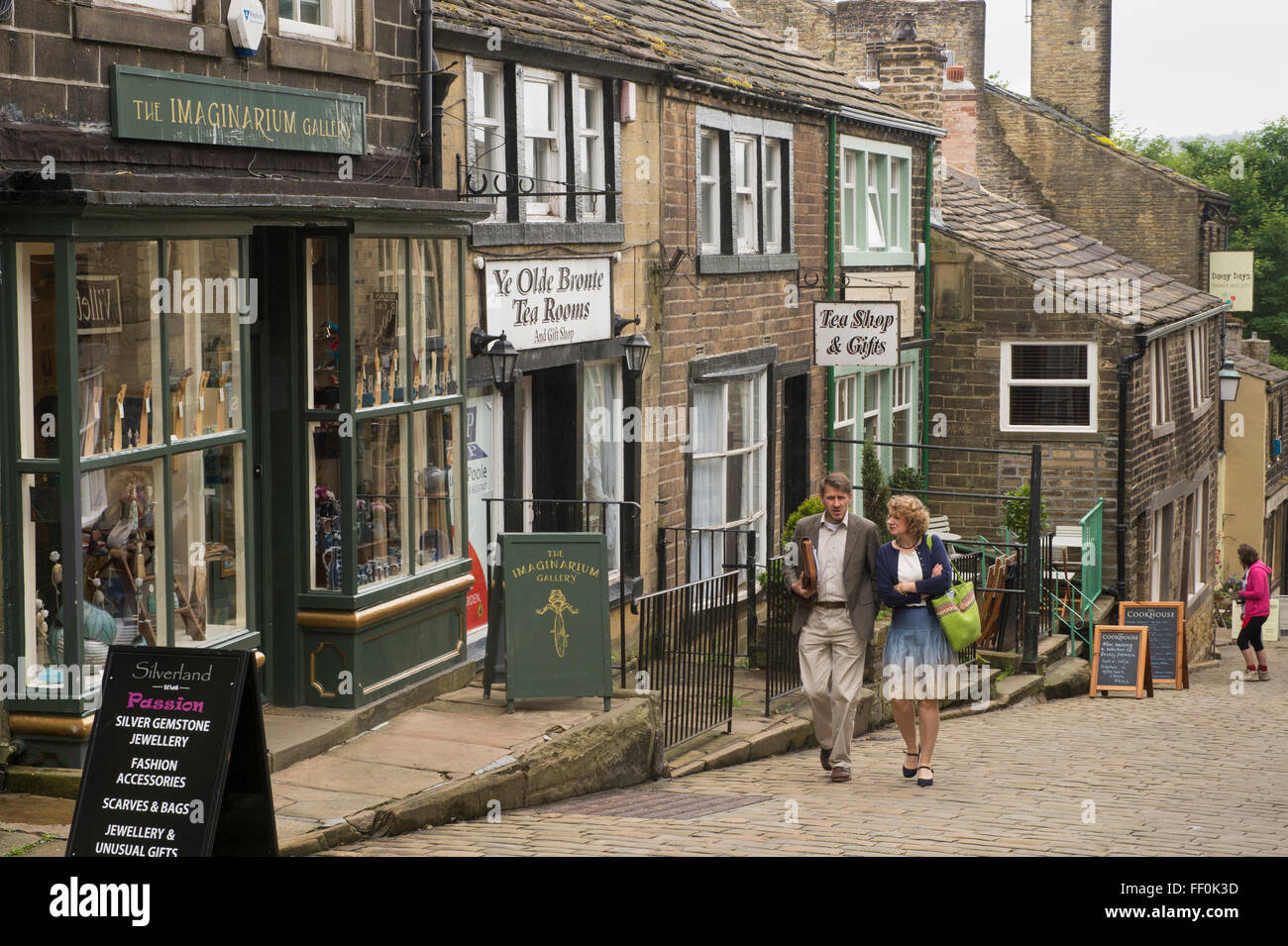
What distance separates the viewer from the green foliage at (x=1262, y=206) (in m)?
49.7

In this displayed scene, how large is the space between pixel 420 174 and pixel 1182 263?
2606 centimetres

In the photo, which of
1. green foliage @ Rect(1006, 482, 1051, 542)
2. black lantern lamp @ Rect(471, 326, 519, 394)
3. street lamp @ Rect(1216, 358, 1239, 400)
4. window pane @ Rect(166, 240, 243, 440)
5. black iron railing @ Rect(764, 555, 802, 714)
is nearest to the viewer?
window pane @ Rect(166, 240, 243, 440)

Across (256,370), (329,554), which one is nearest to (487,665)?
(329,554)

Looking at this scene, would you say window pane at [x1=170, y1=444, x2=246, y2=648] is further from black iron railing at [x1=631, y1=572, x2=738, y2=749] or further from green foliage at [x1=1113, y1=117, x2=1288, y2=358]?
green foliage at [x1=1113, y1=117, x2=1288, y2=358]

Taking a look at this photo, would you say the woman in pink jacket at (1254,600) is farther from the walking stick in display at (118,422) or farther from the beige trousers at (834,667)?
the walking stick in display at (118,422)

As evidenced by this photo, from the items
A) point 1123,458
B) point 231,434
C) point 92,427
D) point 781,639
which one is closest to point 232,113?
point 231,434

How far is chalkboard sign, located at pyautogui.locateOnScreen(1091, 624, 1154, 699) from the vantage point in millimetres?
17875

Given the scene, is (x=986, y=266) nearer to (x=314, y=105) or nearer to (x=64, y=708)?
(x=314, y=105)

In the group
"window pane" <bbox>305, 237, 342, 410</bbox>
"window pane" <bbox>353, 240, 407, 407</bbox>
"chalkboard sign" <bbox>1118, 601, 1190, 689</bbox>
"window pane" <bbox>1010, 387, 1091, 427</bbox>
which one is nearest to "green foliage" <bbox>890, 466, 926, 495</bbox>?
"window pane" <bbox>1010, 387, 1091, 427</bbox>

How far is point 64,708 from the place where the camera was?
7.32m

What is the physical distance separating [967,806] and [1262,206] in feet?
153

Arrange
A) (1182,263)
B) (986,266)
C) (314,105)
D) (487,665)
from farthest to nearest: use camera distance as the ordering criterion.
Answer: (1182,263)
(986,266)
(487,665)
(314,105)

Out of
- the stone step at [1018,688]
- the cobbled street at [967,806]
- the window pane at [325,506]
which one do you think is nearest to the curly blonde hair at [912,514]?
the cobbled street at [967,806]

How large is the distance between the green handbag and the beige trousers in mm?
624
